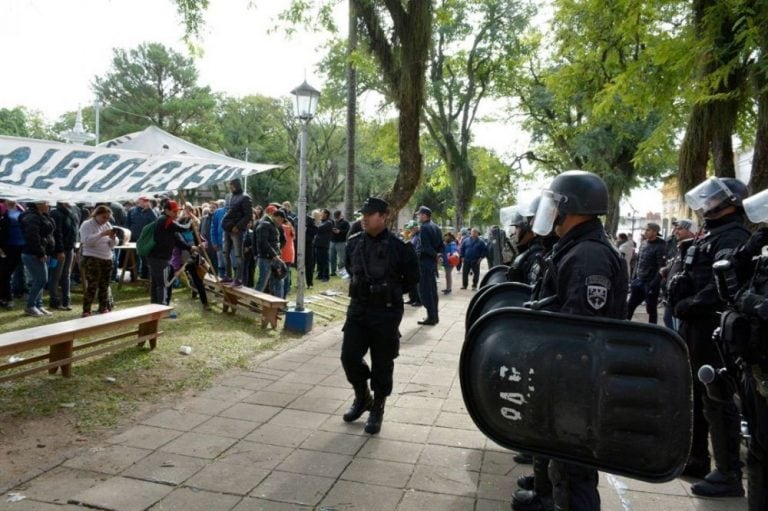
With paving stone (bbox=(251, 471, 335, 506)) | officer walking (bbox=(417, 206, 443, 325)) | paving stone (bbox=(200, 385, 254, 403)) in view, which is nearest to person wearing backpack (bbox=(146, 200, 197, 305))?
paving stone (bbox=(200, 385, 254, 403))

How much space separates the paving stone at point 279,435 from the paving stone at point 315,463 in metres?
0.22

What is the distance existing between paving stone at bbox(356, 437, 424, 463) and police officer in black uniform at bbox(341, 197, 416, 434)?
0.77 feet

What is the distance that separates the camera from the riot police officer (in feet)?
9.09

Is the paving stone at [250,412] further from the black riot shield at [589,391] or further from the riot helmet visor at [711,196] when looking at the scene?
the riot helmet visor at [711,196]

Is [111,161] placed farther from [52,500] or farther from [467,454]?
[467,454]

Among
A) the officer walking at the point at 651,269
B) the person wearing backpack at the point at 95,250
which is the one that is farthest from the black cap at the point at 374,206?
the officer walking at the point at 651,269

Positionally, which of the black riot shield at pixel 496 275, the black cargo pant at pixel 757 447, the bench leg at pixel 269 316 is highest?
the black riot shield at pixel 496 275

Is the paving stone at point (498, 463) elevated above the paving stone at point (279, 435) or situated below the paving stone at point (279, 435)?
below

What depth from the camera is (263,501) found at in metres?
3.58

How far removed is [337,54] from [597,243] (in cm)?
2375

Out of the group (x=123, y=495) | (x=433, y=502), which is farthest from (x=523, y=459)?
(x=123, y=495)

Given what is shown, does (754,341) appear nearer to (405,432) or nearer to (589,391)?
(589,391)

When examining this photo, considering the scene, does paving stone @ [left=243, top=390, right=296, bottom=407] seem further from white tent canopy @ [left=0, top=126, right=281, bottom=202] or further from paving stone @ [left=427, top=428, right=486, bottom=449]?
white tent canopy @ [left=0, top=126, right=281, bottom=202]

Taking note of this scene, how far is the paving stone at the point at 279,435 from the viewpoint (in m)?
4.62
